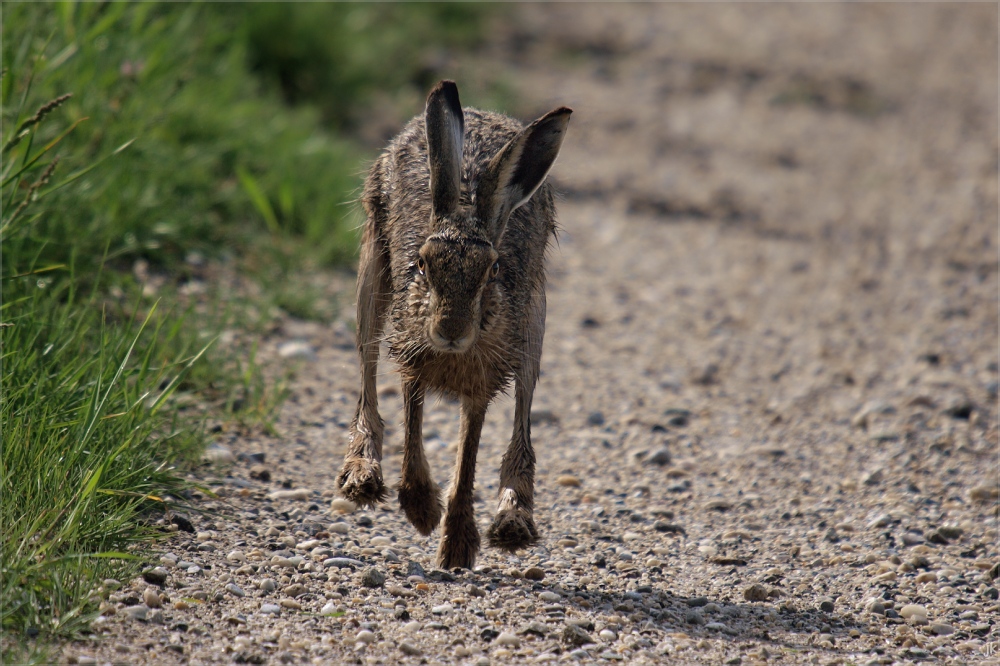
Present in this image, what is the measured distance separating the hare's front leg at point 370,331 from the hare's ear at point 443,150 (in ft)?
2.33

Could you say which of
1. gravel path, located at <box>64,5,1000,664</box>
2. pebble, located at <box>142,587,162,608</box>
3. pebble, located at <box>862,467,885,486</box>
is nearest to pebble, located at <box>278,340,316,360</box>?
gravel path, located at <box>64,5,1000,664</box>

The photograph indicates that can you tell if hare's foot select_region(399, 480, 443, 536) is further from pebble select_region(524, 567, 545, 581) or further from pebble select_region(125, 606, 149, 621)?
pebble select_region(125, 606, 149, 621)

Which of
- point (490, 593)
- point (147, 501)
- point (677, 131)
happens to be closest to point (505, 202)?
point (490, 593)

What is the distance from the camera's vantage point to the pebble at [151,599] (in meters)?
3.61

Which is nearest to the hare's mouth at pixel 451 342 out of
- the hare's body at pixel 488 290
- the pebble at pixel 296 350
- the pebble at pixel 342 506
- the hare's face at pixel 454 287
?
the hare's face at pixel 454 287

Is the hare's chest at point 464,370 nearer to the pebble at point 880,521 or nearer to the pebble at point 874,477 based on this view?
the pebble at point 880,521

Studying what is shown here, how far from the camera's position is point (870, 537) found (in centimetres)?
493

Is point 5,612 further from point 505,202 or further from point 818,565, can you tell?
point 818,565

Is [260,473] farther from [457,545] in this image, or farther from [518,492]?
[518,492]

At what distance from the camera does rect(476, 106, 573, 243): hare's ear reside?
411 cm

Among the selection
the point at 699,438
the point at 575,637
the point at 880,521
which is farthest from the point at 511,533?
the point at 699,438

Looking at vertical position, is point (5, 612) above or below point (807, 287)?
below

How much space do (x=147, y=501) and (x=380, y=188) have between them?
166 cm

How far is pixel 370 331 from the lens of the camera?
4.88 metres
